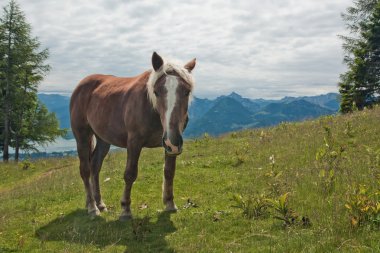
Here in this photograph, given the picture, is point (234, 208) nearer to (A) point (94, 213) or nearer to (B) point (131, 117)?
(B) point (131, 117)

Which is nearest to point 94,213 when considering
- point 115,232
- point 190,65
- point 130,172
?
point 115,232

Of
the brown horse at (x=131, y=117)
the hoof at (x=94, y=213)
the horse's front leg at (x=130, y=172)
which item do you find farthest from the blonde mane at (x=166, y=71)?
the hoof at (x=94, y=213)

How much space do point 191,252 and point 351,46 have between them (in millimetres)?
42511

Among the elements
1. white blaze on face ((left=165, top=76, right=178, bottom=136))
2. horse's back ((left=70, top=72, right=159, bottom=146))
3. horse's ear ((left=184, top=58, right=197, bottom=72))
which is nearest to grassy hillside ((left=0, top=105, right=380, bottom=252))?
horse's back ((left=70, top=72, right=159, bottom=146))

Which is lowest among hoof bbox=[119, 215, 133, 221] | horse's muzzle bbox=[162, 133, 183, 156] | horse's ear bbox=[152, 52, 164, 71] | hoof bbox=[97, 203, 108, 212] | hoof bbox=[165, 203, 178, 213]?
hoof bbox=[97, 203, 108, 212]

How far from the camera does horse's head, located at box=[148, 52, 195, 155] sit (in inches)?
233

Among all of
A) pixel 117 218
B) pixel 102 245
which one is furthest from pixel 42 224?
pixel 102 245

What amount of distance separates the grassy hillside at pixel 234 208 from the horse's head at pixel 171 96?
1.85m

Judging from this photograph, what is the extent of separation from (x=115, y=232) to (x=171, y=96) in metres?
3.19

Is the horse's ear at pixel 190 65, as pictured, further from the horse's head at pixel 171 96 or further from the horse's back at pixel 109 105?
the horse's back at pixel 109 105

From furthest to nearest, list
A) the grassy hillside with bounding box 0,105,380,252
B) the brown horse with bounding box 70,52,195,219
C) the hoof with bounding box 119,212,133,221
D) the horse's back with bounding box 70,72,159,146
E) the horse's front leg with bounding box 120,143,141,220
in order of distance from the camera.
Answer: the hoof with bounding box 119,212,133,221 < the horse's back with bounding box 70,72,159,146 < the horse's front leg with bounding box 120,143,141,220 < the brown horse with bounding box 70,52,195,219 < the grassy hillside with bounding box 0,105,380,252

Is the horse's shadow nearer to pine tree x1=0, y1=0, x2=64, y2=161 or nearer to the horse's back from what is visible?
the horse's back

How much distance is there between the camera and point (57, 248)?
22.1ft

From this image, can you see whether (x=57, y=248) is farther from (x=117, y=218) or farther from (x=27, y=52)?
(x=27, y=52)
